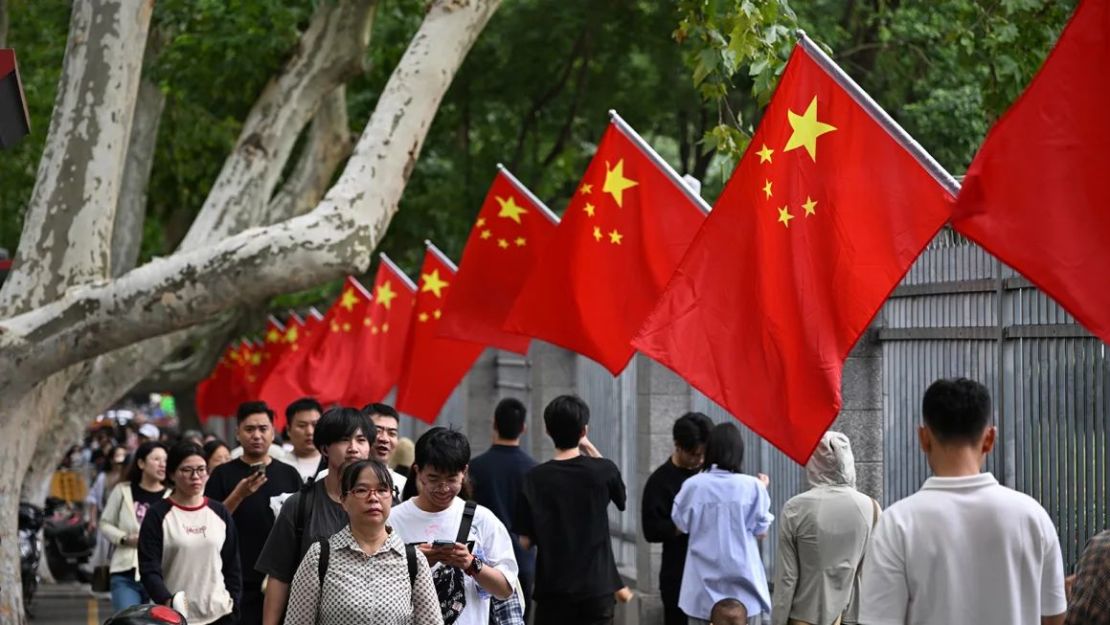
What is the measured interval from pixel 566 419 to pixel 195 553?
1984 millimetres

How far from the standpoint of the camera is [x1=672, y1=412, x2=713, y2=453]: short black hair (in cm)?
987

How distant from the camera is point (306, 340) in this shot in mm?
24234

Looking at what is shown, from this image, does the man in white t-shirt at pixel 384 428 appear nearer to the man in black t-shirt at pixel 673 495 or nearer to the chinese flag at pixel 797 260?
the man in black t-shirt at pixel 673 495

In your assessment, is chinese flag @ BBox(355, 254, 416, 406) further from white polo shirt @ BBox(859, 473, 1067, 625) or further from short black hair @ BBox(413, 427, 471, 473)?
white polo shirt @ BBox(859, 473, 1067, 625)

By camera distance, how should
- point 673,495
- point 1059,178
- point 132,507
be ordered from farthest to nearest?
point 132,507 < point 673,495 < point 1059,178

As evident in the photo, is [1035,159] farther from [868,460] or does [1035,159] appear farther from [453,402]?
[453,402]

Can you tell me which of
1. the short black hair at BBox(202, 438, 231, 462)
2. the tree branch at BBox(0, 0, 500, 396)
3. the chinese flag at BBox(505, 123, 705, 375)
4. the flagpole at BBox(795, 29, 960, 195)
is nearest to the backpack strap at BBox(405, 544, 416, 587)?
the flagpole at BBox(795, 29, 960, 195)

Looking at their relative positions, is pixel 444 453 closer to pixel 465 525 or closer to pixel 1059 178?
pixel 465 525

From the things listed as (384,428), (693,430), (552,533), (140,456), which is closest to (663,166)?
(693,430)

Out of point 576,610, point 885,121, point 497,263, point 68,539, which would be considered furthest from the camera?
point 68,539

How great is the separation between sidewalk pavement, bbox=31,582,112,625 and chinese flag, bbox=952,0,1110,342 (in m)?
14.1

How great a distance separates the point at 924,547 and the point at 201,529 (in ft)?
16.7

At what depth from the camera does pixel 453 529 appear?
6945 mm

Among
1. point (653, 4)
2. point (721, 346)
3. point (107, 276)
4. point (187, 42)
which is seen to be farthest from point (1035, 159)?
point (653, 4)
